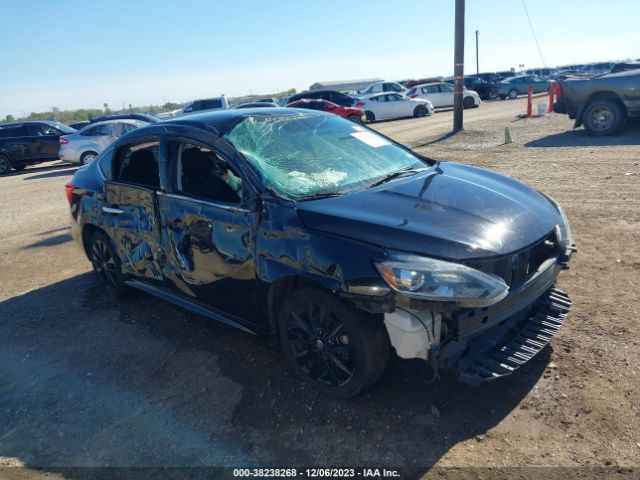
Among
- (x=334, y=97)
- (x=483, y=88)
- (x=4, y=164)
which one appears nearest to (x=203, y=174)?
(x=4, y=164)

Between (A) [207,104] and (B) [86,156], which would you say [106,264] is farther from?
(A) [207,104]

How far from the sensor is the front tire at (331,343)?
2.85m

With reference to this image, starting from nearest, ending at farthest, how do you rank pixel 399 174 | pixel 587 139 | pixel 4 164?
pixel 399 174 < pixel 587 139 < pixel 4 164

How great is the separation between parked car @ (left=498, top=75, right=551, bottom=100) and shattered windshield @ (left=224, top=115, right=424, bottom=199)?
32.4 metres

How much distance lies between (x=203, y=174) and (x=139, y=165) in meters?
0.84

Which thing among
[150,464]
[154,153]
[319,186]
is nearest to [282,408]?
[150,464]

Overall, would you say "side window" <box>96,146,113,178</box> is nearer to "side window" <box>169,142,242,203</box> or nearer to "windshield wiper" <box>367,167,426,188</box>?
"side window" <box>169,142,242,203</box>

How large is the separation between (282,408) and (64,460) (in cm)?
124

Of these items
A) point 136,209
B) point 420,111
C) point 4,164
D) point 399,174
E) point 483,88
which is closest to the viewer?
point 399,174

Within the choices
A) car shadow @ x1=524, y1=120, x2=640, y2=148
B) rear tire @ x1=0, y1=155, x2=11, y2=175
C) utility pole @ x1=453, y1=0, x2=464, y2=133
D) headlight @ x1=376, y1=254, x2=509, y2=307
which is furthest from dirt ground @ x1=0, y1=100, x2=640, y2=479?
rear tire @ x1=0, y1=155, x2=11, y2=175

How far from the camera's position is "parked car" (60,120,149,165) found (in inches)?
624

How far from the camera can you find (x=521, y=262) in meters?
2.98

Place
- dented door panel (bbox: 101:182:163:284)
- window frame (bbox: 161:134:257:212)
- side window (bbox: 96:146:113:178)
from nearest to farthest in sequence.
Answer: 1. window frame (bbox: 161:134:257:212)
2. dented door panel (bbox: 101:182:163:284)
3. side window (bbox: 96:146:113:178)

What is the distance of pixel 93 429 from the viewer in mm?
3137
